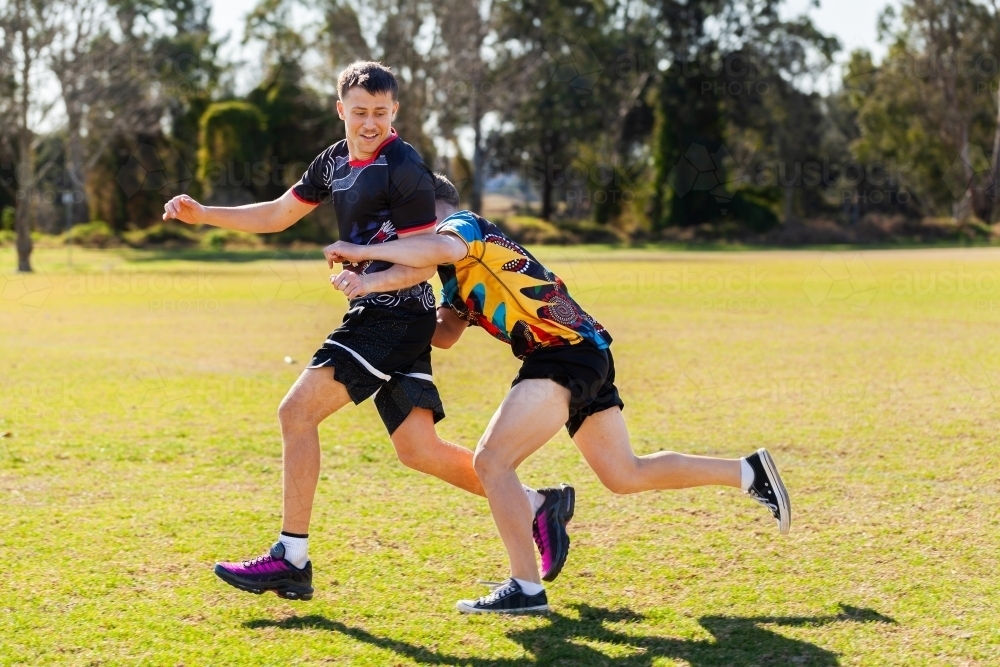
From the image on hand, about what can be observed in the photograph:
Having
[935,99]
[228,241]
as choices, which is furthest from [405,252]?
[935,99]

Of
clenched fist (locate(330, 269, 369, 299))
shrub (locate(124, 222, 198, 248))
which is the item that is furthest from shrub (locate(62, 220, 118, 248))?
clenched fist (locate(330, 269, 369, 299))

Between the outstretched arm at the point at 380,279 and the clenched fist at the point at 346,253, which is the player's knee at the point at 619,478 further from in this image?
the clenched fist at the point at 346,253

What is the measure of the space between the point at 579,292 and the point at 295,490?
59.6 ft

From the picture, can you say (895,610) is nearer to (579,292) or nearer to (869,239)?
(579,292)

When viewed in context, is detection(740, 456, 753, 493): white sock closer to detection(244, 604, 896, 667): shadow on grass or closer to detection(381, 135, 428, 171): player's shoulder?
detection(244, 604, 896, 667): shadow on grass

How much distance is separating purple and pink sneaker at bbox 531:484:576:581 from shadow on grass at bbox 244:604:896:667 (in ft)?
1.10

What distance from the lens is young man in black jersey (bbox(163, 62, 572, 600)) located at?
4562 millimetres

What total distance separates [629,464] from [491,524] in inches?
51.3

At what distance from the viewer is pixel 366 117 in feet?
14.9

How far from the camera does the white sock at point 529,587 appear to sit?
14.9 feet

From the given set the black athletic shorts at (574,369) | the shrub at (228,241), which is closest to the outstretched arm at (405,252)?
the black athletic shorts at (574,369)

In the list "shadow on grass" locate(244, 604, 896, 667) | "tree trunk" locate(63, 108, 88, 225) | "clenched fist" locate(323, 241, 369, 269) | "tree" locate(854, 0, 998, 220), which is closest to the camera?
"shadow on grass" locate(244, 604, 896, 667)

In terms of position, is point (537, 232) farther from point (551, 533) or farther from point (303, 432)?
point (303, 432)

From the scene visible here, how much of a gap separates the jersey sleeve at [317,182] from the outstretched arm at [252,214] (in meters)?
0.03
